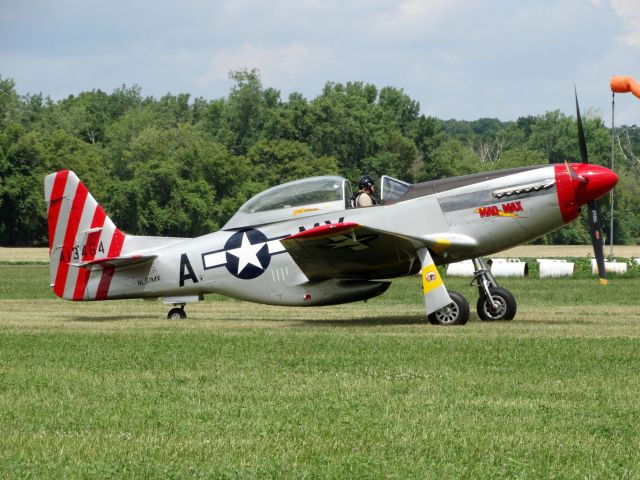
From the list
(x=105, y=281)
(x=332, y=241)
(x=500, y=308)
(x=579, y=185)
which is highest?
(x=579, y=185)

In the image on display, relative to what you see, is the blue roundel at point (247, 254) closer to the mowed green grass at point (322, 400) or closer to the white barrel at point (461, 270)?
the mowed green grass at point (322, 400)

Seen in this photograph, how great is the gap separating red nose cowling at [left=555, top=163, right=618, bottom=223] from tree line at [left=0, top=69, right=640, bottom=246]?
57.1 metres

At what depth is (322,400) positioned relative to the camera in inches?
345

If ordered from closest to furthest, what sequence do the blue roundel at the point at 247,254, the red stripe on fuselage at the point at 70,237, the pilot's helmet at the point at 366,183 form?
the pilot's helmet at the point at 366,183, the blue roundel at the point at 247,254, the red stripe on fuselage at the point at 70,237

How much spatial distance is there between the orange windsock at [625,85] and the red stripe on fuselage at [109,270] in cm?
1446

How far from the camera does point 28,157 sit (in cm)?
7475

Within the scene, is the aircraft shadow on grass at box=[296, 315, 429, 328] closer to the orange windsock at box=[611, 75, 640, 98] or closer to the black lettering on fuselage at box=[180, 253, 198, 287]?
the black lettering on fuselage at box=[180, 253, 198, 287]

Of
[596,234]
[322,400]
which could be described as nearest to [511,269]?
[596,234]

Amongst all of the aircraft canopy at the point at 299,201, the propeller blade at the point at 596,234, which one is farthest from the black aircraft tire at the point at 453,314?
the propeller blade at the point at 596,234

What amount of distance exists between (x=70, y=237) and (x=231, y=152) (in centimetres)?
6591

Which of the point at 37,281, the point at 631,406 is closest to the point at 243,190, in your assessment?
the point at 37,281

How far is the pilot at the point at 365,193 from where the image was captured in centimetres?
1659

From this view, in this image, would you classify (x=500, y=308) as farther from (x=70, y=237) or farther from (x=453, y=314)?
(x=70, y=237)

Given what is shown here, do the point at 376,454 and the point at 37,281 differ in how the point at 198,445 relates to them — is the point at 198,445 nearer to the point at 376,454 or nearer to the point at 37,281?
the point at 376,454
